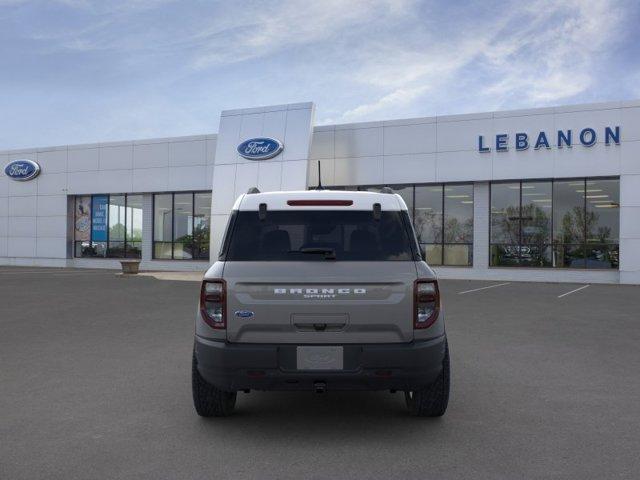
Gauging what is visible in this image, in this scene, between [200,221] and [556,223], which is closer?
[556,223]

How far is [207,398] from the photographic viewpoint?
16.6 feet

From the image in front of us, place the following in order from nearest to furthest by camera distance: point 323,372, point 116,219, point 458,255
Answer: point 323,372
point 458,255
point 116,219

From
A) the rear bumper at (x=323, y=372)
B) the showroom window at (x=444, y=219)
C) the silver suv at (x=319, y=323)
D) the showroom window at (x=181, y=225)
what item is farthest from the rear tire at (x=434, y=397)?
the showroom window at (x=181, y=225)

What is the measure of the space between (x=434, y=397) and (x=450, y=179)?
71.6ft

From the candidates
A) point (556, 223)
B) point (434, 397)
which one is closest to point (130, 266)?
point (556, 223)

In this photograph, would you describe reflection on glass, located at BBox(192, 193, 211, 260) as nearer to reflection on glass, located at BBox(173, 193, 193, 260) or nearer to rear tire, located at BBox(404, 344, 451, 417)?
reflection on glass, located at BBox(173, 193, 193, 260)

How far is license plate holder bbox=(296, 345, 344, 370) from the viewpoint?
14.5ft

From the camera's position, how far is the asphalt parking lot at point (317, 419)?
4109 millimetres


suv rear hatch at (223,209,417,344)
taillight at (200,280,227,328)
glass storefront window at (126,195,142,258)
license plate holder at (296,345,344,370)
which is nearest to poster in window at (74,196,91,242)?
glass storefront window at (126,195,142,258)

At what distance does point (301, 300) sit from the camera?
446cm

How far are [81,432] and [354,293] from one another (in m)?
2.43

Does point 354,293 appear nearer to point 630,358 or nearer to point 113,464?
point 113,464

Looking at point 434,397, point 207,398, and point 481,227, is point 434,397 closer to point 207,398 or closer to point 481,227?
point 207,398

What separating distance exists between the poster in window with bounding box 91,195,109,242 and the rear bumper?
3122 cm
